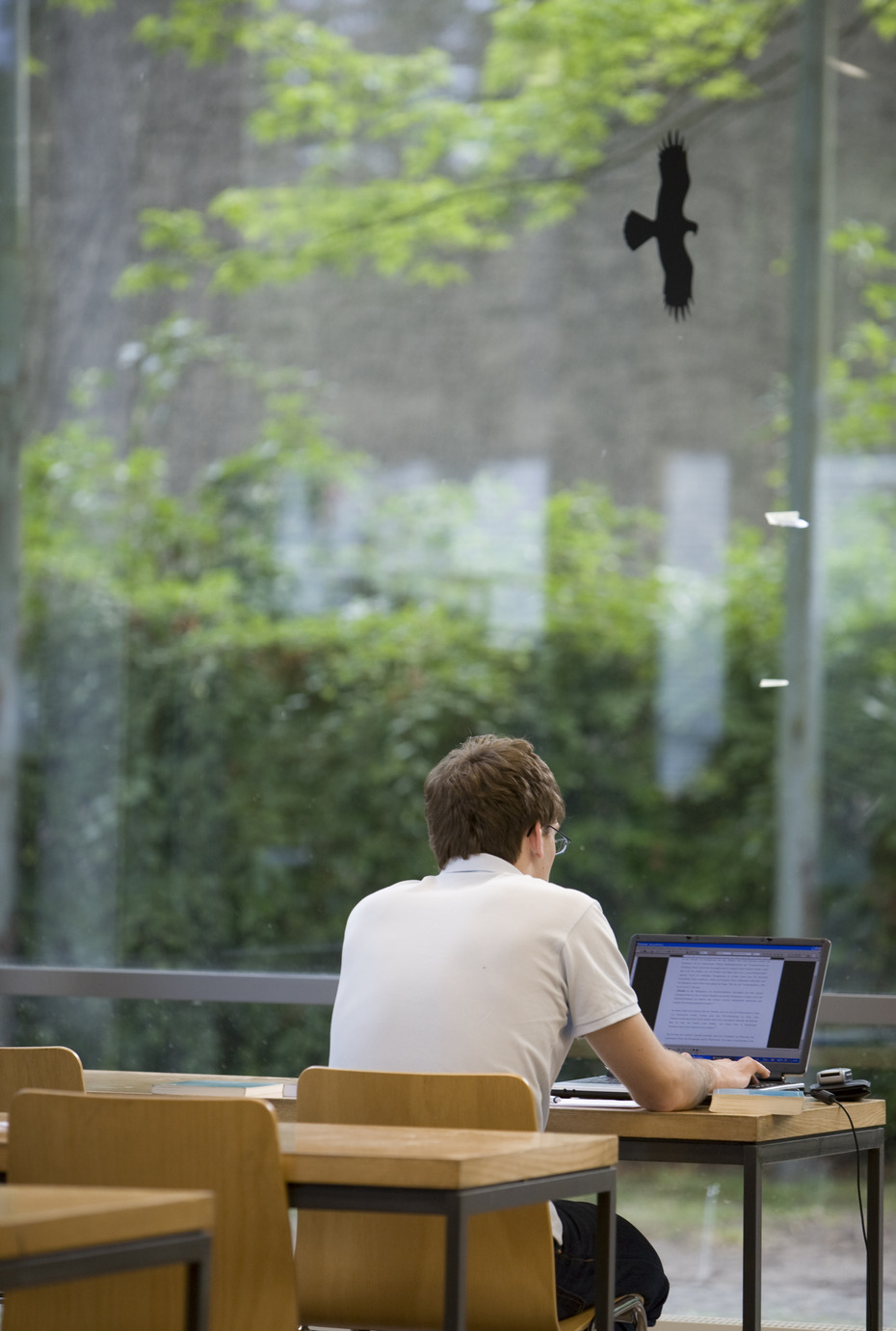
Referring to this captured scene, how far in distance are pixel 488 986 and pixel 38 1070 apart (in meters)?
0.65

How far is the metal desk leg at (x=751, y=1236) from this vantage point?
2.45 meters

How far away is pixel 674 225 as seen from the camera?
181 inches

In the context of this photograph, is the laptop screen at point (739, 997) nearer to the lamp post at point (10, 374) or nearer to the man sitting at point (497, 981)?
the man sitting at point (497, 981)

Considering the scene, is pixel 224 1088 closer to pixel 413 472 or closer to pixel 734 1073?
pixel 734 1073

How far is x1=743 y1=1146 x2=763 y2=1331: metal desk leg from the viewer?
2453mm

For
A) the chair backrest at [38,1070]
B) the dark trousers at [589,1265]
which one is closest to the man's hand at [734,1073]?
the dark trousers at [589,1265]

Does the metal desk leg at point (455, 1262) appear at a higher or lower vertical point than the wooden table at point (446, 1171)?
lower

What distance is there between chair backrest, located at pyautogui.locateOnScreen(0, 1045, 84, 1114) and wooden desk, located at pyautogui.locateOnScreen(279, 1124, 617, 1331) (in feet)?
1.76

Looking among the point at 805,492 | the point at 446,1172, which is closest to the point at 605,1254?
the point at 446,1172

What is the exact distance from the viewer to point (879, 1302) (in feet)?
10.1

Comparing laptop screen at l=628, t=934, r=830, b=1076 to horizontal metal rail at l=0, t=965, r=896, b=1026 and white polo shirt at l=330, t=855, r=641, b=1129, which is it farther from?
horizontal metal rail at l=0, t=965, r=896, b=1026

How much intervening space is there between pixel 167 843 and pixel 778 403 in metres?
2.09

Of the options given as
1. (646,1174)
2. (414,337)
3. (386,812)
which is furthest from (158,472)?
(646,1174)

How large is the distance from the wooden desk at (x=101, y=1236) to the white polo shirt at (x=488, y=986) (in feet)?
2.75
